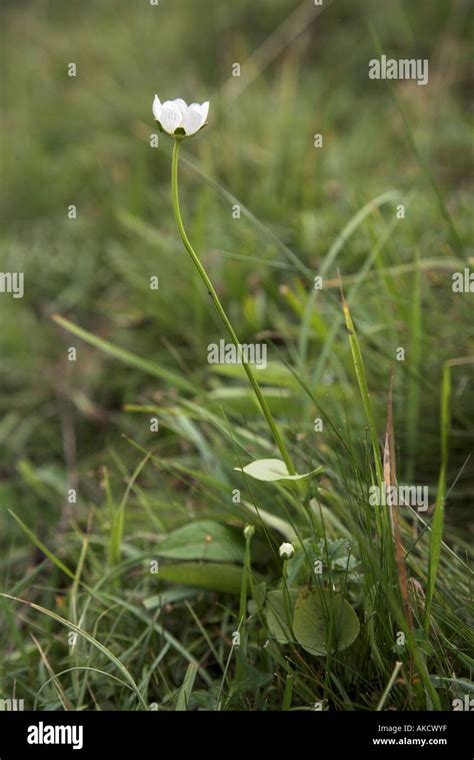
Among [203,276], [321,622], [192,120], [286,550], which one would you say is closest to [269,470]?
[286,550]

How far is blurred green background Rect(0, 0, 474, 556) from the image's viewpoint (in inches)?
63.4

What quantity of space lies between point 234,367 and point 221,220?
0.72 m

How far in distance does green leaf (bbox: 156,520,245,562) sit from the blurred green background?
26 cm

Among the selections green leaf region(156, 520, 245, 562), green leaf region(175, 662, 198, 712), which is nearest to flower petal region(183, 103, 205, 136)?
green leaf region(156, 520, 245, 562)

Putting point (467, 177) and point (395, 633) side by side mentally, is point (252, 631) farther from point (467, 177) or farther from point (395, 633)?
point (467, 177)

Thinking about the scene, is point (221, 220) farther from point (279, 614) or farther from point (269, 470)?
point (279, 614)

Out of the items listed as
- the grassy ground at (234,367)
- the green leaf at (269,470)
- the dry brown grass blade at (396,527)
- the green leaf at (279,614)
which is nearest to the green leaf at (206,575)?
the grassy ground at (234,367)

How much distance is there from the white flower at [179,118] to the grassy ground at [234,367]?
38 cm

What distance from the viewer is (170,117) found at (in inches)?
36.8

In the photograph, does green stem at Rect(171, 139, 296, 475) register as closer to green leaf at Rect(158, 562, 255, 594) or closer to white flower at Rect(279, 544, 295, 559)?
white flower at Rect(279, 544, 295, 559)
